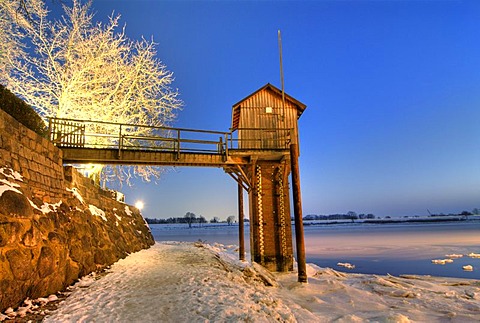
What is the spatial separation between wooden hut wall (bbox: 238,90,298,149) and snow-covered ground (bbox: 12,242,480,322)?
6.67 meters

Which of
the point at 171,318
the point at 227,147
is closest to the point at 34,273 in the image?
the point at 171,318

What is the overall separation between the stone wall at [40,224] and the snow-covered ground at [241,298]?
0.73 metres

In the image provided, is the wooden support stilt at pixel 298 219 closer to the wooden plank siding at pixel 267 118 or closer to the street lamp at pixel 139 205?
the wooden plank siding at pixel 267 118

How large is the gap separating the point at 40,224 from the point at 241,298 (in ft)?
18.7

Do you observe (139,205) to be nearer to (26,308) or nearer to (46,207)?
(46,207)

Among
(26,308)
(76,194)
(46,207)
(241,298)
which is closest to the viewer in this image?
(26,308)

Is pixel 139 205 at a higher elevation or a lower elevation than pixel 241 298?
higher

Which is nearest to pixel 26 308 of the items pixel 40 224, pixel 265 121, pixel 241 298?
pixel 40 224

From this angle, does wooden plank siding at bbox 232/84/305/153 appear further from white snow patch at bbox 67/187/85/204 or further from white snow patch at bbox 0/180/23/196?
white snow patch at bbox 0/180/23/196

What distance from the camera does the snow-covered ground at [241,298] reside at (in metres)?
6.17

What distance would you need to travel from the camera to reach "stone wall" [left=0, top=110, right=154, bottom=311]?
6.14 metres

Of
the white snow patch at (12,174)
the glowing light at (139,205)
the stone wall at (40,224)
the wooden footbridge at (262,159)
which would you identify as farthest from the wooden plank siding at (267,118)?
the glowing light at (139,205)

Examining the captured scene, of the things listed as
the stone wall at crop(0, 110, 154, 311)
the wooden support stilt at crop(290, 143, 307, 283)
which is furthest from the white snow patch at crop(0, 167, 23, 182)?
the wooden support stilt at crop(290, 143, 307, 283)

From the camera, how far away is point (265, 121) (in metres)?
16.2
